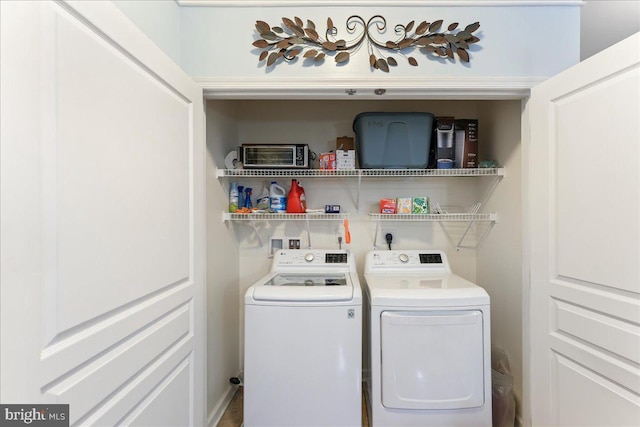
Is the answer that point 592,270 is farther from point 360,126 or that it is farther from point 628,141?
point 360,126

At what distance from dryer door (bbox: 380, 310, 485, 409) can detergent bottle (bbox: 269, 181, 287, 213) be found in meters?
1.15

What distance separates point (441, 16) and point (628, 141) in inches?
40.4

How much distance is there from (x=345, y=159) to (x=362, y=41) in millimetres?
795

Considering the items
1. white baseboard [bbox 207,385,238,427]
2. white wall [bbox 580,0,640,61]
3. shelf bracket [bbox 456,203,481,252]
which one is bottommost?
white baseboard [bbox 207,385,238,427]

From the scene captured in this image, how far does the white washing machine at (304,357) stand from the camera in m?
1.68

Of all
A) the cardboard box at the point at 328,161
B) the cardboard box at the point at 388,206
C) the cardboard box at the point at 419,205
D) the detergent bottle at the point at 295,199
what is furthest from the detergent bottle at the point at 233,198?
the cardboard box at the point at 419,205

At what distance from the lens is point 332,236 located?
251cm

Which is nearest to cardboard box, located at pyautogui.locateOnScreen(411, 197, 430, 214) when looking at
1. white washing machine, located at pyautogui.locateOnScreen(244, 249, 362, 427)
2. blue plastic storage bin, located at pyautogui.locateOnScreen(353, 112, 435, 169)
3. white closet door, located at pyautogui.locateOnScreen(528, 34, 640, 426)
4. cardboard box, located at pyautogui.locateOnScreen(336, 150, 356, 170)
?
blue plastic storage bin, located at pyautogui.locateOnScreen(353, 112, 435, 169)

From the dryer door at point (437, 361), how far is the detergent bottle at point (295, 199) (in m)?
1.07

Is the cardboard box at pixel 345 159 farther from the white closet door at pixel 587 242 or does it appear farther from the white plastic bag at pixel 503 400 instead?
the white plastic bag at pixel 503 400

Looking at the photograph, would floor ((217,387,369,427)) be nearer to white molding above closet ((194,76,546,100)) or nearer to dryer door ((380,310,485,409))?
dryer door ((380,310,485,409))

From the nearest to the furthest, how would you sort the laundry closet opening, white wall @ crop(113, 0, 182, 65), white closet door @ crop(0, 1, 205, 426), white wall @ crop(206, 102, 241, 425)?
1. white closet door @ crop(0, 1, 205, 426)
2. white wall @ crop(113, 0, 182, 65)
3. white wall @ crop(206, 102, 241, 425)
4. the laundry closet opening

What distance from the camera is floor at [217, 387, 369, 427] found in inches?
79.5

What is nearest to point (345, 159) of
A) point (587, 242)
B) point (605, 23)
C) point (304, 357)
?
point (304, 357)
